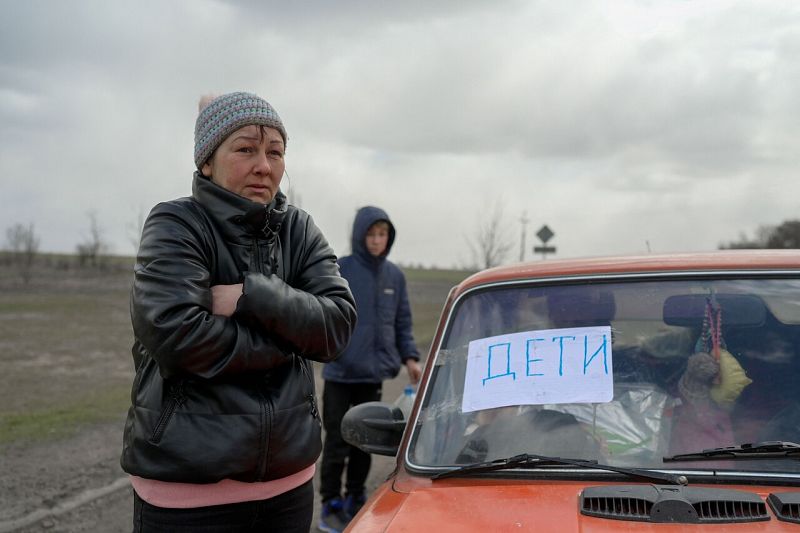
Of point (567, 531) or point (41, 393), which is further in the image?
point (41, 393)

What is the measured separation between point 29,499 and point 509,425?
455cm

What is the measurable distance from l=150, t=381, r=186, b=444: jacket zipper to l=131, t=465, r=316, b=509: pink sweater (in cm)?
17

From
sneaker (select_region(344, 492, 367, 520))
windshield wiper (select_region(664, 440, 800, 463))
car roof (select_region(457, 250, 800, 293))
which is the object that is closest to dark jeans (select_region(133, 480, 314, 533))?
car roof (select_region(457, 250, 800, 293))

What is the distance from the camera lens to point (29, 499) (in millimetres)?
5738

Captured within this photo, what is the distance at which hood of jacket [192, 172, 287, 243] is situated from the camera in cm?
251

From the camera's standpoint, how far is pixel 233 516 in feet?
7.99

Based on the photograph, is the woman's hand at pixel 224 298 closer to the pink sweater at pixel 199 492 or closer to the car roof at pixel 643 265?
the pink sweater at pixel 199 492

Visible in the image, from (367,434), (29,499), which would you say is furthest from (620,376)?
(29,499)

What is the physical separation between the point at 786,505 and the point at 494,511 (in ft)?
2.52

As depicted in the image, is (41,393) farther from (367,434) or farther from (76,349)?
(367,434)

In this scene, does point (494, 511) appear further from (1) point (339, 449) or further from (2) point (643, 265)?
(1) point (339, 449)

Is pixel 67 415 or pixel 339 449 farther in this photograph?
pixel 67 415

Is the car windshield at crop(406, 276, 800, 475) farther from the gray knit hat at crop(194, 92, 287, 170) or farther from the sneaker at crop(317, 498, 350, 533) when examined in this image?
the sneaker at crop(317, 498, 350, 533)

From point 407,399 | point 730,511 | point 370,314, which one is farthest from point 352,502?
point 730,511
